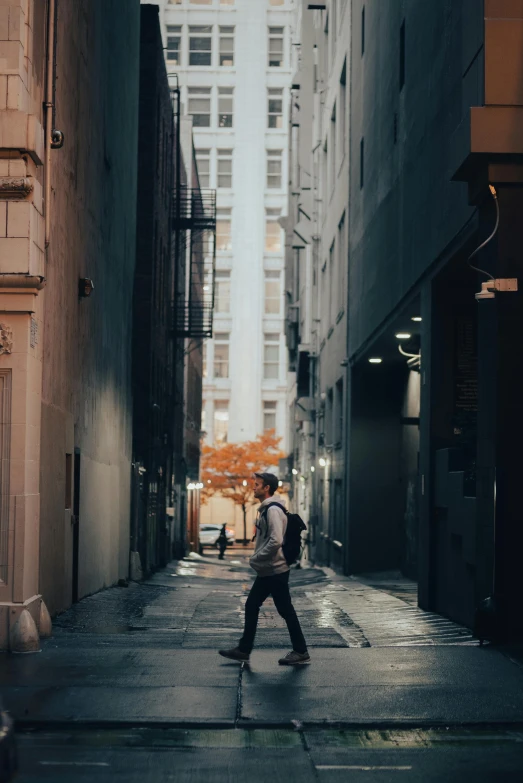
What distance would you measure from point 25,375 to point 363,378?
16111mm

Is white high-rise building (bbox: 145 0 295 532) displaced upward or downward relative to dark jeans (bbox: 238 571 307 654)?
upward

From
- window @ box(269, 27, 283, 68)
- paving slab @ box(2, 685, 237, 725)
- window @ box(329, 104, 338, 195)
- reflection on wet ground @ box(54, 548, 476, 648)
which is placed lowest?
reflection on wet ground @ box(54, 548, 476, 648)

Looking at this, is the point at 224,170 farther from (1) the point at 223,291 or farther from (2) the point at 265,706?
(2) the point at 265,706

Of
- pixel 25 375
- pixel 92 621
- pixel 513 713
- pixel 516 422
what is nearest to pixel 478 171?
pixel 516 422

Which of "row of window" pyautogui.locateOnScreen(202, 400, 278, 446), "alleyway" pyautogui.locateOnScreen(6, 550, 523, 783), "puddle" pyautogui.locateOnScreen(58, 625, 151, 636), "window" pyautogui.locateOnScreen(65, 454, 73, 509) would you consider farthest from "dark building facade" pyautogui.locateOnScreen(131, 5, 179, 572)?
"row of window" pyautogui.locateOnScreen(202, 400, 278, 446)

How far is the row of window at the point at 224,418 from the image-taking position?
79375mm

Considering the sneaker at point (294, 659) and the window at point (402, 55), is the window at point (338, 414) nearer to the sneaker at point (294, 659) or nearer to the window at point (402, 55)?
the window at point (402, 55)

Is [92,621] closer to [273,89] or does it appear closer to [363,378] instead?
[363,378]

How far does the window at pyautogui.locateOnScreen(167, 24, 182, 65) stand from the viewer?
270ft

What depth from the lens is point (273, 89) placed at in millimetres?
Result: 81812

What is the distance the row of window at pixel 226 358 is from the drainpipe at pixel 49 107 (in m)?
65.6

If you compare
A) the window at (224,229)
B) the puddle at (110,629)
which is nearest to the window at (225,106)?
the window at (224,229)

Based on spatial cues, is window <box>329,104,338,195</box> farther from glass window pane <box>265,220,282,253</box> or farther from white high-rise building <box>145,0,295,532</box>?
glass window pane <box>265,220,282,253</box>

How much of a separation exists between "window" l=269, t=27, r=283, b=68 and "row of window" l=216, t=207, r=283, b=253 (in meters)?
10.2
